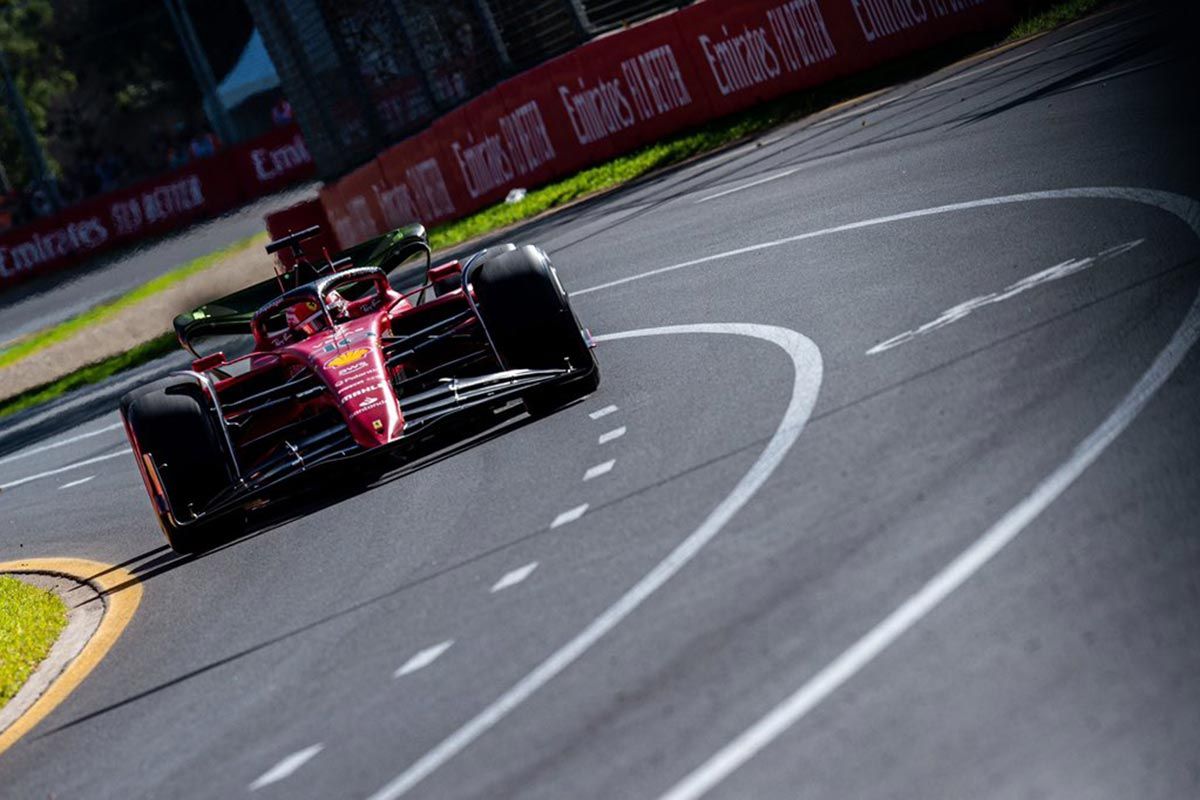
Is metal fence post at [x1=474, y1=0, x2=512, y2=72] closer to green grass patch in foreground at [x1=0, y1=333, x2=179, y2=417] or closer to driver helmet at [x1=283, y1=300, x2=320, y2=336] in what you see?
green grass patch in foreground at [x1=0, y1=333, x2=179, y2=417]

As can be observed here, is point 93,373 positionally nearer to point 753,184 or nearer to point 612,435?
point 753,184

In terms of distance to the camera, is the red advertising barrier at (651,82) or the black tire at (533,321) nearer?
the black tire at (533,321)

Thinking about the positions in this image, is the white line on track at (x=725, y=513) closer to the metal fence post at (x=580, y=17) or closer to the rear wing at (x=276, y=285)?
the rear wing at (x=276, y=285)

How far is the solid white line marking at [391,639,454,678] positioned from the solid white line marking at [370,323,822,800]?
69cm

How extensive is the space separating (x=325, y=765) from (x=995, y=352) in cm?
348

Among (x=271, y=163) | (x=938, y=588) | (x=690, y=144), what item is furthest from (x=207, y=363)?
(x=271, y=163)

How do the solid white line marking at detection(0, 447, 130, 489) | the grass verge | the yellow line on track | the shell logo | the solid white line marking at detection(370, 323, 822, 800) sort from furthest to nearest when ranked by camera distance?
1. the grass verge
2. the solid white line marking at detection(0, 447, 130, 489)
3. the shell logo
4. the yellow line on track
5. the solid white line marking at detection(370, 323, 822, 800)

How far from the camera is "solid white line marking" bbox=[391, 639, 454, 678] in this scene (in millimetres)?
6805

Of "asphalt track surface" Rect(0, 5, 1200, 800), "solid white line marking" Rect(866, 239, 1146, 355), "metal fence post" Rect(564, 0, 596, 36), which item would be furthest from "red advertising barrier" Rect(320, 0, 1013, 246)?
"solid white line marking" Rect(866, 239, 1146, 355)

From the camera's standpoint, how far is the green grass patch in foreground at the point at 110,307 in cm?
3572

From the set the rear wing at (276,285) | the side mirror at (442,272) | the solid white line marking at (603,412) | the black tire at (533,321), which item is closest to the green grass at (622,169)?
the rear wing at (276,285)

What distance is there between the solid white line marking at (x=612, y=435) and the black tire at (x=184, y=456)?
2333 millimetres

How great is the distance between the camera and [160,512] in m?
10.5

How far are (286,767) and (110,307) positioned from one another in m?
33.3
